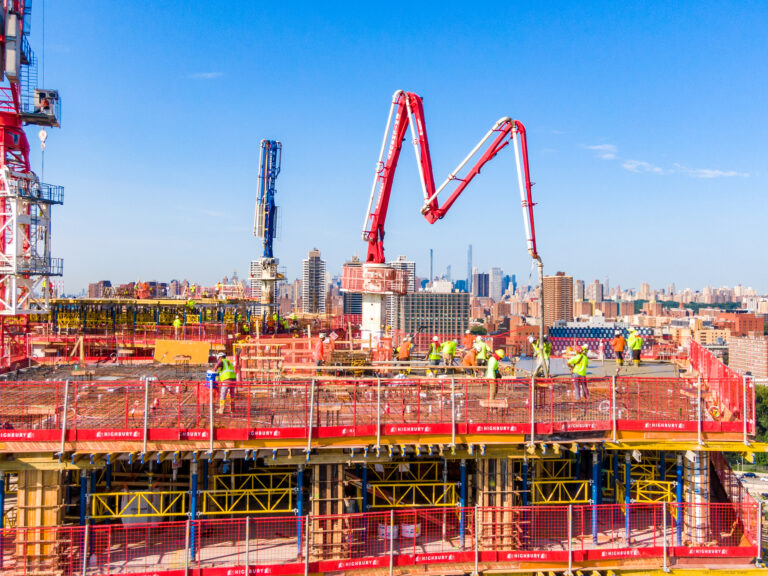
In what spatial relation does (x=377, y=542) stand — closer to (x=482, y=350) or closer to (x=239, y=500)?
(x=239, y=500)

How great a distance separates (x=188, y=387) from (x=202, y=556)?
24.1ft

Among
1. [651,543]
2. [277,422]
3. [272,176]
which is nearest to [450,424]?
[277,422]

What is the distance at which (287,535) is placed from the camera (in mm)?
19078

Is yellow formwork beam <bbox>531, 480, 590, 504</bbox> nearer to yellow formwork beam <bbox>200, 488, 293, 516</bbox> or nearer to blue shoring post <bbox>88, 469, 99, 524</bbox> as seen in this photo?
yellow formwork beam <bbox>200, 488, 293, 516</bbox>

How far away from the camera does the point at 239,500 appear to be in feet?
65.3

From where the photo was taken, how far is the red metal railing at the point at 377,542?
1670cm

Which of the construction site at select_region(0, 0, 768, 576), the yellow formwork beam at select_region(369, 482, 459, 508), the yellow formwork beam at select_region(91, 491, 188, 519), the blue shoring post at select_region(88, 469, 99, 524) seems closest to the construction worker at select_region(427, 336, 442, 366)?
the construction site at select_region(0, 0, 768, 576)

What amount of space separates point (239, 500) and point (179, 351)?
10.8 metres

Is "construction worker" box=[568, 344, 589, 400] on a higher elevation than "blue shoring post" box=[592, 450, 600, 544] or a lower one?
higher

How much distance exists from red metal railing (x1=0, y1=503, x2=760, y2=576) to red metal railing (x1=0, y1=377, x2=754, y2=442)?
7.93ft

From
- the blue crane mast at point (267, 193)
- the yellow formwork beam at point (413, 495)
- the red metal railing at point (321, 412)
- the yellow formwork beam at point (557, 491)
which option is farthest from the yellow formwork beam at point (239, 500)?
the blue crane mast at point (267, 193)

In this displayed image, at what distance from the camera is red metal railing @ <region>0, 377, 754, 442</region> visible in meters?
17.0

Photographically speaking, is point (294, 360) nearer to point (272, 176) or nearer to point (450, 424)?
point (450, 424)

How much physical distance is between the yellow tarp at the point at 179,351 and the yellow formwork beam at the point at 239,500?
359 inches
